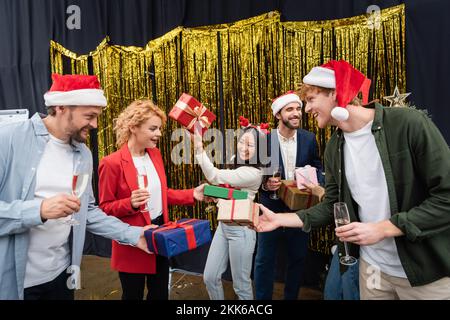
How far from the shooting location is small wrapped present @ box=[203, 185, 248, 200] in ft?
6.79

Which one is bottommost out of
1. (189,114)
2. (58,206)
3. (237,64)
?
(58,206)

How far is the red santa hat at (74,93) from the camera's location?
1.81 metres

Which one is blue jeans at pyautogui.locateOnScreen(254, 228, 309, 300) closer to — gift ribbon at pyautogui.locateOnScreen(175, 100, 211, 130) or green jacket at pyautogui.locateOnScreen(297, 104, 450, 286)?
gift ribbon at pyautogui.locateOnScreen(175, 100, 211, 130)

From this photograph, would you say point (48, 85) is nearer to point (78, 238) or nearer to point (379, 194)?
point (78, 238)

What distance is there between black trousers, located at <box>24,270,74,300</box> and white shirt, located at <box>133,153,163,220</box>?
64 cm

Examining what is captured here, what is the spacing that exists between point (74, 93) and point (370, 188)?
1.51m

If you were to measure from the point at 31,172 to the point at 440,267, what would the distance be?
71.3 inches

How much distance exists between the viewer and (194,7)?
402cm

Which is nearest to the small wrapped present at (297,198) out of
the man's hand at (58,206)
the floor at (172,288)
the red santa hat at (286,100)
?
the red santa hat at (286,100)

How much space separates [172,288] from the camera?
3.78m

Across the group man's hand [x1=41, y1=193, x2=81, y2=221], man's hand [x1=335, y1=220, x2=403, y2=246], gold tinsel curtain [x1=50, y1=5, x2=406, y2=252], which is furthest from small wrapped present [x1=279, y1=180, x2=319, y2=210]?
man's hand [x1=41, y1=193, x2=81, y2=221]

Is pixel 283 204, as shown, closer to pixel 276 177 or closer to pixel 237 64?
pixel 276 177

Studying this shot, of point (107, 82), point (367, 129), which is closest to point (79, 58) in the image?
point (107, 82)

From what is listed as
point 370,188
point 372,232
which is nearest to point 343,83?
point 370,188
